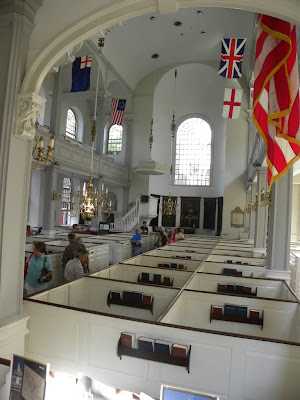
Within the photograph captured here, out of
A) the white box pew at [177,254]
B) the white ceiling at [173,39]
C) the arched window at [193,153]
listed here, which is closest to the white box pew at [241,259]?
the white box pew at [177,254]

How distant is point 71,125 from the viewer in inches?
820

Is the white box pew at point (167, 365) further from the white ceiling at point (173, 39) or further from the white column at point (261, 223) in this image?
the white ceiling at point (173, 39)

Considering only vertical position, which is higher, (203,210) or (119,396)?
(203,210)

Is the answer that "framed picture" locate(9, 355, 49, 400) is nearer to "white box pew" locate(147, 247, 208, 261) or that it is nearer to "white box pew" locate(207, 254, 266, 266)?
"white box pew" locate(207, 254, 266, 266)

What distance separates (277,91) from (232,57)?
6975mm

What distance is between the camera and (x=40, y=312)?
4012mm

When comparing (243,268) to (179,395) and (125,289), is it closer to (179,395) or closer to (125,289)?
(125,289)

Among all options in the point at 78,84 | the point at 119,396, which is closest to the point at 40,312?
the point at 119,396

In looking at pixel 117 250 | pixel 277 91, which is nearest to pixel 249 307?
pixel 277 91

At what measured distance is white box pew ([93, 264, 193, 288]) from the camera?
678 centimetres

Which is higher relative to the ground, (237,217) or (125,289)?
(237,217)

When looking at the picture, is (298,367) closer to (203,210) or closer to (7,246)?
(7,246)

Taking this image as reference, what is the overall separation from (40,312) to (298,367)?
3.00 meters

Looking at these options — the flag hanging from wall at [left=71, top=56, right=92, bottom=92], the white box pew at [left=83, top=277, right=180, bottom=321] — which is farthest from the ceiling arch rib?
the flag hanging from wall at [left=71, top=56, right=92, bottom=92]
